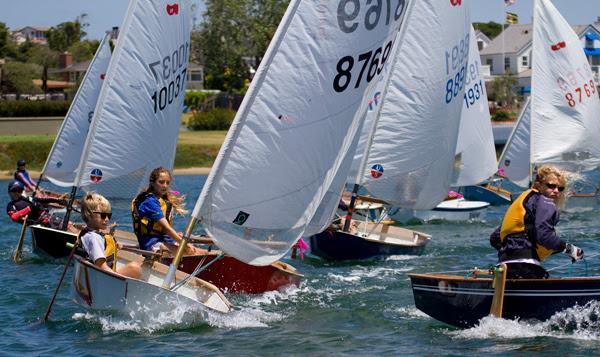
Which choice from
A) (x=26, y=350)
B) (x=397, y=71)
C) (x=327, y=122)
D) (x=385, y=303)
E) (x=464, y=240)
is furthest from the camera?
(x=464, y=240)

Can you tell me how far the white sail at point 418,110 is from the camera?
17.5 meters

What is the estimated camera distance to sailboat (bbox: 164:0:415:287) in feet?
34.9

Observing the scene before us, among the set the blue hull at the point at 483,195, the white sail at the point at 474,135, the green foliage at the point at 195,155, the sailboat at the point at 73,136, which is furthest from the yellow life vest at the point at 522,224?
the green foliage at the point at 195,155

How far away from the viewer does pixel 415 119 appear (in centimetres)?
1755

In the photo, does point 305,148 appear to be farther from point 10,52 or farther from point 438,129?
point 10,52

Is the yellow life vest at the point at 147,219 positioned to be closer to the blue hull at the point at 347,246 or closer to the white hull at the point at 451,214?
the blue hull at the point at 347,246

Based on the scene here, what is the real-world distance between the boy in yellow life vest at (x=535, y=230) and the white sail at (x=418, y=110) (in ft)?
22.7

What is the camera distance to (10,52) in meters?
96.9

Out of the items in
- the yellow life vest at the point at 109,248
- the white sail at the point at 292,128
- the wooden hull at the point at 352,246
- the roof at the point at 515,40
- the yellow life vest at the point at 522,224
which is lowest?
the wooden hull at the point at 352,246

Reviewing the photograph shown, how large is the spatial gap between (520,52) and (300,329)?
7576cm

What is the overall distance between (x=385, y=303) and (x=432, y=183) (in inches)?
198

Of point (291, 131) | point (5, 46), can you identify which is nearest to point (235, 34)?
point (5, 46)

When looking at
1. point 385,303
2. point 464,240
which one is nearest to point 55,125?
point 464,240

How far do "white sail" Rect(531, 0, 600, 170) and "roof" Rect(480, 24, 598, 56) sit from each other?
59.4m
